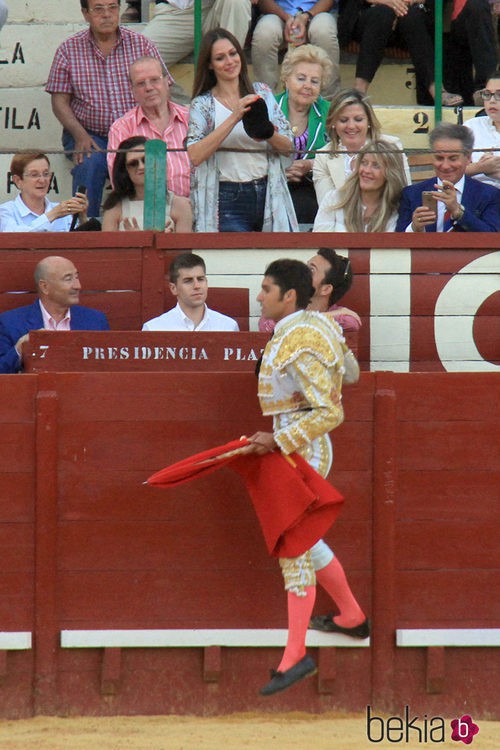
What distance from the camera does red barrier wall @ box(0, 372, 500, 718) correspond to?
6.14 meters

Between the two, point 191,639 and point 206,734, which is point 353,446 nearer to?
point 191,639

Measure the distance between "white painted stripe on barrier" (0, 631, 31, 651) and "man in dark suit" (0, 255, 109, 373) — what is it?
1141 millimetres

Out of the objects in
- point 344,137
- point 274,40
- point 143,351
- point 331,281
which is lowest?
point 143,351

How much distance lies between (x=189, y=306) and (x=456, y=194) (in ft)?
4.17

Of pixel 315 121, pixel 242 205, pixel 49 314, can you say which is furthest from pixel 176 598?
pixel 315 121

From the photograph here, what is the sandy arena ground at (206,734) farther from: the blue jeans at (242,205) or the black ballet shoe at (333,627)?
the blue jeans at (242,205)

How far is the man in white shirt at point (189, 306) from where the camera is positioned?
6637 millimetres

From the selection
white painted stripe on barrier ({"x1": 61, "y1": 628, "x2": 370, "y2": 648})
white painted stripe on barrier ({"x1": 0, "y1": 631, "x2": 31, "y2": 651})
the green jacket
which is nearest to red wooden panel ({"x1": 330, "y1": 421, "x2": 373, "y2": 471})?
white painted stripe on barrier ({"x1": 61, "y1": 628, "x2": 370, "y2": 648})

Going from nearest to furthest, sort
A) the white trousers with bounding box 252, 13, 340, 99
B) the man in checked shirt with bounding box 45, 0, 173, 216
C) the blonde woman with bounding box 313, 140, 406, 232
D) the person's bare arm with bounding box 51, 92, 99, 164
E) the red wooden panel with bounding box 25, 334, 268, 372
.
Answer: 1. the red wooden panel with bounding box 25, 334, 268, 372
2. the blonde woman with bounding box 313, 140, 406, 232
3. the person's bare arm with bounding box 51, 92, 99, 164
4. the man in checked shirt with bounding box 45, 0, 173, 216
5. the white trousers with bounding box 252, 13, 340, 99

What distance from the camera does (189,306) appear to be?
6707 mm

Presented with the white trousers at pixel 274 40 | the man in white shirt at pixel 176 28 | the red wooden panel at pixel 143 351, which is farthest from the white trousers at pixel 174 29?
the red wooden panel at pixel 143 351

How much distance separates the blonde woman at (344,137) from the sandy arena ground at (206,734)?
241cm

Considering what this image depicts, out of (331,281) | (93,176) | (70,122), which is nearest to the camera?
(331,281)

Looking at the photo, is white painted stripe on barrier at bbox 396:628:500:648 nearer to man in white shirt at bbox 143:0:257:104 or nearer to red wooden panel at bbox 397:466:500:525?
red wooden panel at bbox 397:466:500:525
